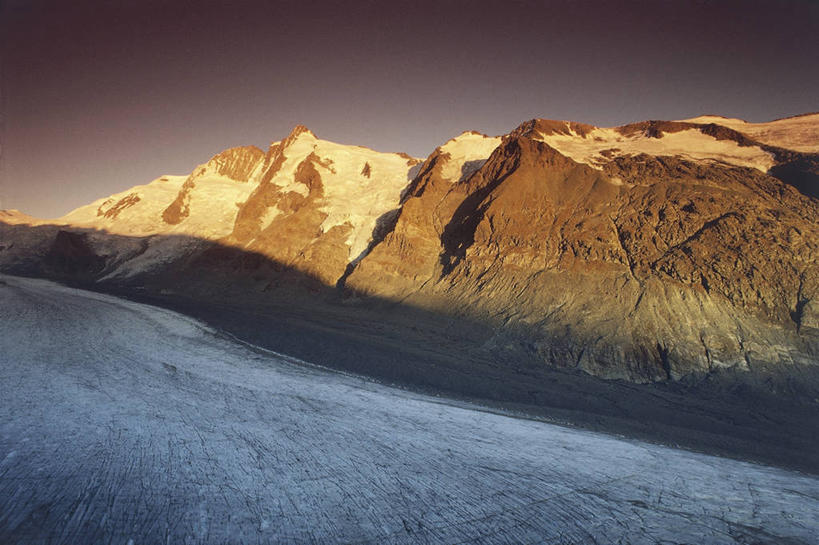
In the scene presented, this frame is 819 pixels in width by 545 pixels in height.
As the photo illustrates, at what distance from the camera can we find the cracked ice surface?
4.47 metres

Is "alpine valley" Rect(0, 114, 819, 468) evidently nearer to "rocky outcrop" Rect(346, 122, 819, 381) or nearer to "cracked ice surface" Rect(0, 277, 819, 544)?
"rocky outcrop" Rect(346, 122, 819, 381)

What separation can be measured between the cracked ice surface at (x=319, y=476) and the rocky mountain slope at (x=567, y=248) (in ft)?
50.7

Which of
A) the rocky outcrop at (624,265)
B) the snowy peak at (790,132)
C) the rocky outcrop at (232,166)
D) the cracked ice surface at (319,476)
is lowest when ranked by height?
the cracked ice surface at (319,476)

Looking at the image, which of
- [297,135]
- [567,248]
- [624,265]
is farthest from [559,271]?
[297,135]

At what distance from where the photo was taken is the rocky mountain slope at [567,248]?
22.2m

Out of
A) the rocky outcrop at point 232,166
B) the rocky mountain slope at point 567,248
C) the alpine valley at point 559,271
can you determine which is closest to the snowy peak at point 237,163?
the rocky outcrop at point 232,166

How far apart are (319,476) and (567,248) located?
93.3 feet

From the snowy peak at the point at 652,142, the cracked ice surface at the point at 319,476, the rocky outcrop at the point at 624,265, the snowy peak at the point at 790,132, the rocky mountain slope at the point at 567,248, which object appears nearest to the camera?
the cracked ice surface at the point at 319,476

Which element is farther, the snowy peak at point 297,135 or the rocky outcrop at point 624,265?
the snowy peak at point 297,135

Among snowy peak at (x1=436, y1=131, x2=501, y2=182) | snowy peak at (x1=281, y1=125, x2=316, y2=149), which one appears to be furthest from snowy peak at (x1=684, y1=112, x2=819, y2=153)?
snowy peak at (x1=281, y1=125, x2=316, y2=149)

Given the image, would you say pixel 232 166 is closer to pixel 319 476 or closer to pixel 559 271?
pixel 559 271

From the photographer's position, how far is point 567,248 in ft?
98.7

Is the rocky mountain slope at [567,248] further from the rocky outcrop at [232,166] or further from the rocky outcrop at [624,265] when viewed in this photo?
the rocky outcrop at [232,166]

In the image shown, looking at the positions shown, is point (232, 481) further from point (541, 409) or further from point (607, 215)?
point (607, 215)
